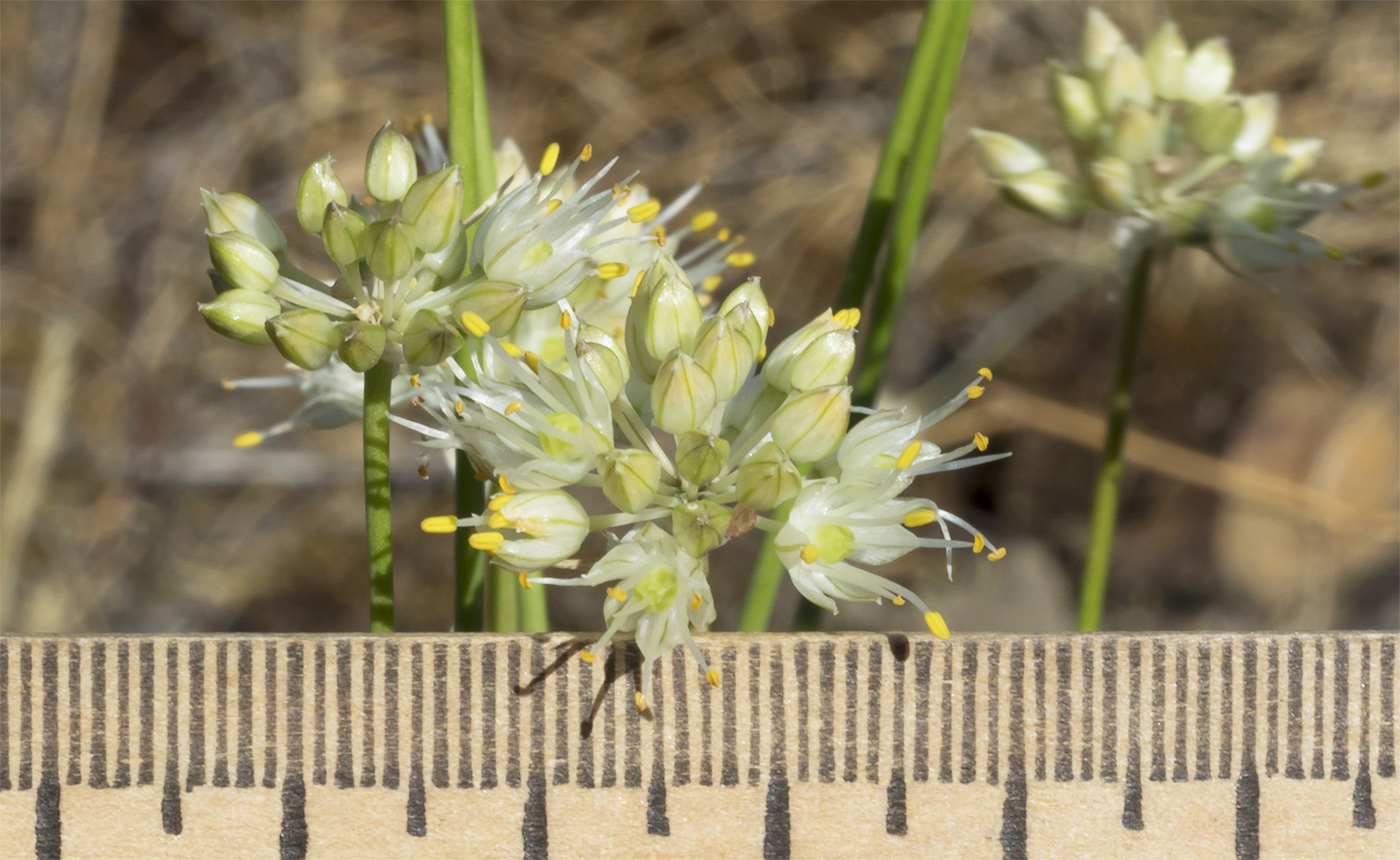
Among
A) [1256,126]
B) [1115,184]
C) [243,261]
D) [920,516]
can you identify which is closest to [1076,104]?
[1115,184]

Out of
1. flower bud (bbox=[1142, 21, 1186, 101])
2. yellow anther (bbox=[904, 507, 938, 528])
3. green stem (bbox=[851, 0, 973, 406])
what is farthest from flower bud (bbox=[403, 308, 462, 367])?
flower bud (bbox=[1142, 21, 1186, 101])

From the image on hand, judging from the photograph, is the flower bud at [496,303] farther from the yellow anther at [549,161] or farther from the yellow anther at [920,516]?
the yellow anther at [920,516]

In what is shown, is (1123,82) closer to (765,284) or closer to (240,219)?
(240,219)

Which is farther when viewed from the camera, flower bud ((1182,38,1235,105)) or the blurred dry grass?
the blurred dry grass

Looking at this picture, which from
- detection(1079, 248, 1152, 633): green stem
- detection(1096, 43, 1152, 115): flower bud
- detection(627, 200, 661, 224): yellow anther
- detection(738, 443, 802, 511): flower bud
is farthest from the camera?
detection(1096, 43, 1152, 115): flower bud

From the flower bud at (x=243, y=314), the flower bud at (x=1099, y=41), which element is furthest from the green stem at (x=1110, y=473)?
the flower bud at (x=243, y=314)

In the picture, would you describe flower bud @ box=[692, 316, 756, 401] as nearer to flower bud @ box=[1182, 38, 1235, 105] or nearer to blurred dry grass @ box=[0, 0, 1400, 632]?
flower bud @ box=[1182, 38, 1235, 105]

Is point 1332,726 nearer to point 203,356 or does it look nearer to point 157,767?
point 157,767
